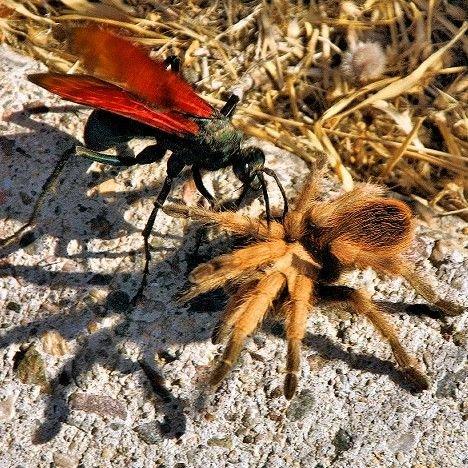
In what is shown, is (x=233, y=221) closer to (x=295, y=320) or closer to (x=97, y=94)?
(x=295, y=320)

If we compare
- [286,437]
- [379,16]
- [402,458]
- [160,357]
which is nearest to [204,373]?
[160,357]

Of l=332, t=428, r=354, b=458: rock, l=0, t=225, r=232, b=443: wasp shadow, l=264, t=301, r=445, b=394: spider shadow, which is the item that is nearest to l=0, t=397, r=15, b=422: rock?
l=0, t=225, r=232, b=443: wasp shadow

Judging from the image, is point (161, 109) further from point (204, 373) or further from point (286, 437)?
point (286, 437)

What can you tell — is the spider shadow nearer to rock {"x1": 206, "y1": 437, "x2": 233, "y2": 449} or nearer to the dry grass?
rock {"x1": 206, "y1": 437, "x2": 233, "y2": 449}

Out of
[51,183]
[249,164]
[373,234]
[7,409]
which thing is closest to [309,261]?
Answer: [373,234]

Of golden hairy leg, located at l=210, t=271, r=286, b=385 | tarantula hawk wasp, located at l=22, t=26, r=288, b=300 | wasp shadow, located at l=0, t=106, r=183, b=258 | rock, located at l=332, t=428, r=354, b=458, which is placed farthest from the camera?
wasp shadow, located at l=0, t=106, r=183, b=258
